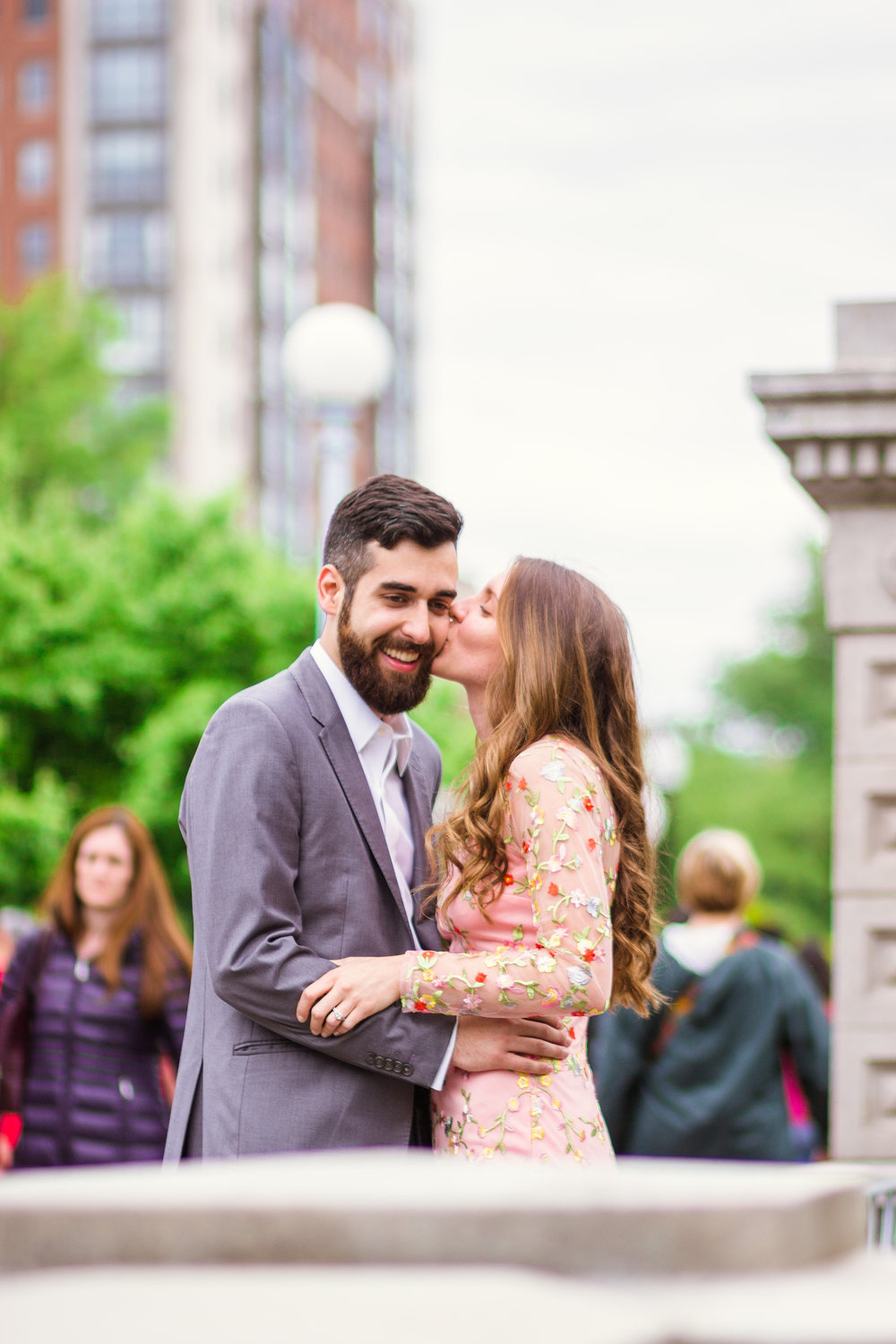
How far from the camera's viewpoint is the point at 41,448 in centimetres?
3484

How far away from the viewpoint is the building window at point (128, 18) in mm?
69875

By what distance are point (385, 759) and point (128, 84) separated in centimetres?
7134

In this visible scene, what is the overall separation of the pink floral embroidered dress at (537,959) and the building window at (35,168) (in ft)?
228

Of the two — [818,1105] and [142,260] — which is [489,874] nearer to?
[818,1105]

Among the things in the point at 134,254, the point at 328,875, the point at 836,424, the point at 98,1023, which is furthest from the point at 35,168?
the point at 328,875

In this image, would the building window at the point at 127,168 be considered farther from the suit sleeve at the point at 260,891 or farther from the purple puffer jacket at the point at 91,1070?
the suit sleeve at the point at 260,891

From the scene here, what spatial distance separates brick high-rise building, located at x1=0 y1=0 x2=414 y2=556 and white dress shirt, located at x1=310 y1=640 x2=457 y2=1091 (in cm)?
5923

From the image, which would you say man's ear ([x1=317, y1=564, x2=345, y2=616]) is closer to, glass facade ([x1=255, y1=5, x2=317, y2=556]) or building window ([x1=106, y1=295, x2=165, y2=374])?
building window ([x1=106, y1=295, x2=165, y2=374])

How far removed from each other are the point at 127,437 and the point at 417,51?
7448 cm

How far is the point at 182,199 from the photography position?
2790 inches

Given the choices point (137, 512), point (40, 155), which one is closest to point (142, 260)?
point (40, 155)

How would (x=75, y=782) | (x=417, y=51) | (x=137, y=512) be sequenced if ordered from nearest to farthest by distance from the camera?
(x=75, y=782) < (x=137, y=512) < (x=417, y=51)

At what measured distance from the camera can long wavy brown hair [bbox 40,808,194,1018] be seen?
6301 millimetres

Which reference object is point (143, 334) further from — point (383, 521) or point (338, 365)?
point (383, 521)
